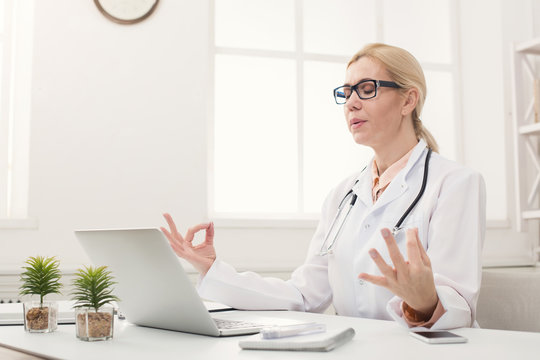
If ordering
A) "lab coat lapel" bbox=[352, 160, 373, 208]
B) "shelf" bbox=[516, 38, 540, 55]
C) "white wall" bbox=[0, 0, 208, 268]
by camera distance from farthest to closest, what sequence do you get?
1. "shelf" bbox=[516, 38, 540, 55]
2. "white wall" bbox=[0, 0, 208, 268]
3. "lab coat lapel" bbox=[352, 160, 373, 208]

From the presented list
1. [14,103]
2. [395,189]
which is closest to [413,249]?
[395,189]

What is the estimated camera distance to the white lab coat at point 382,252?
4.62ft

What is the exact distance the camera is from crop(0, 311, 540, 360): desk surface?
2.79ft

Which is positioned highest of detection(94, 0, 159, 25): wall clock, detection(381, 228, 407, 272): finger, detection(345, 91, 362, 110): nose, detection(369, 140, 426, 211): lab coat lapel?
detection(94, 0, 159, 25): wall clock

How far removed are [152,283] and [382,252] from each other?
2.31ft

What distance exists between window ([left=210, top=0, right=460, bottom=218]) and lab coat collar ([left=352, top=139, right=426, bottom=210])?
158 centimetres

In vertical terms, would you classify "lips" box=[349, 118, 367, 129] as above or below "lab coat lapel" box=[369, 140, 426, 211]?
above

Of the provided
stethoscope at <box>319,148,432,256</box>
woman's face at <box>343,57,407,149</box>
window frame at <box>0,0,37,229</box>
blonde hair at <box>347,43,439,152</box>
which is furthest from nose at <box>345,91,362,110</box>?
window frame at <box>0,0,37,229</box>

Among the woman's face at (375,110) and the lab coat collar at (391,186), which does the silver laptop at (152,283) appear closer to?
the lab coat collar at (391,186)

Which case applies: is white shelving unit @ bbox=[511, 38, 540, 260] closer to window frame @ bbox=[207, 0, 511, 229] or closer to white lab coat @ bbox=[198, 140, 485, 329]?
window frame @ bbox=[207, 0, 511, 229]

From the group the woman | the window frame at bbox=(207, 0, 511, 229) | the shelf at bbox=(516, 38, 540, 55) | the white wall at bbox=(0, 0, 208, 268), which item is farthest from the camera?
the shelf at bbox=(516, 38, 540, 55)

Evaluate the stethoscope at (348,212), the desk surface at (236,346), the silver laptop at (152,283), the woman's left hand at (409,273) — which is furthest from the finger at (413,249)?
the stethoscope at (348,212)

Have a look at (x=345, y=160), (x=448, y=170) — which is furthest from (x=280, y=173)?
(x=448, y=170)

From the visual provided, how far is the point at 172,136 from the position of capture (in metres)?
3.09
